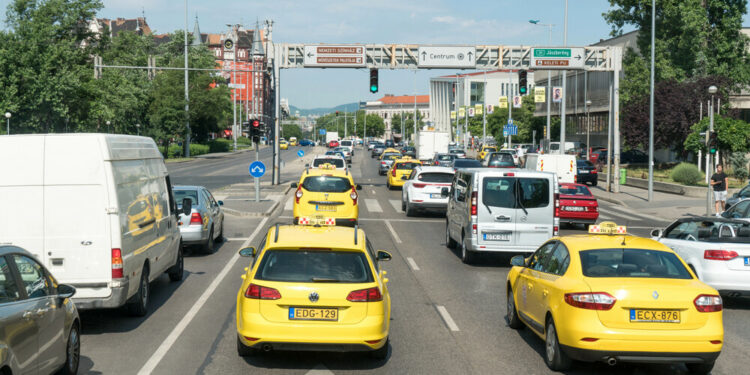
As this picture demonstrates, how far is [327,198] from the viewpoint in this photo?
65.9ft

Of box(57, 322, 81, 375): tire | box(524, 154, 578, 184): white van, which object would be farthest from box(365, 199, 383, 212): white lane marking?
box(57, 322, 81, 375): tire

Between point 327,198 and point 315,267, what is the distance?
39.9 feet

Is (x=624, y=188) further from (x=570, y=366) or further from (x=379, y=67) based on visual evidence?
(x=570, y=366)

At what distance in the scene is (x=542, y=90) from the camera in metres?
64.1

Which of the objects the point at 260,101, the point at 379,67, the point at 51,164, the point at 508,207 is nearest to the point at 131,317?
the point at 51,164

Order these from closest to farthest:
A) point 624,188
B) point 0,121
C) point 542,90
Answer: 1. point 624,188
2. point 0,121
3. point 542,90

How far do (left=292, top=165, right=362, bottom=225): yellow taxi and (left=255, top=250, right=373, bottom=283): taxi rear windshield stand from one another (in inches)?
468

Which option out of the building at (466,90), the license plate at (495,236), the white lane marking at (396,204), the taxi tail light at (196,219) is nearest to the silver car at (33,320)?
the taxi tail light at (196,219)

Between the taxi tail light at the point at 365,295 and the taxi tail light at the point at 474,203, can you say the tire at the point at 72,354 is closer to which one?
the taxi tail light at the point at 365,295

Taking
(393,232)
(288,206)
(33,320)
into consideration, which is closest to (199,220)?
(393,232)

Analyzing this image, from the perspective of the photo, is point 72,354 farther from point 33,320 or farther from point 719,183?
point 719,183

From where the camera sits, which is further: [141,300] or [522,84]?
[522,84]

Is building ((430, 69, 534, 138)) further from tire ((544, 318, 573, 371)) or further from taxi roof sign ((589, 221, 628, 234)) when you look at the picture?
tire ((544, 318, 573, 371))

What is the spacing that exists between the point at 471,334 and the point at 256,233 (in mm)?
12363
